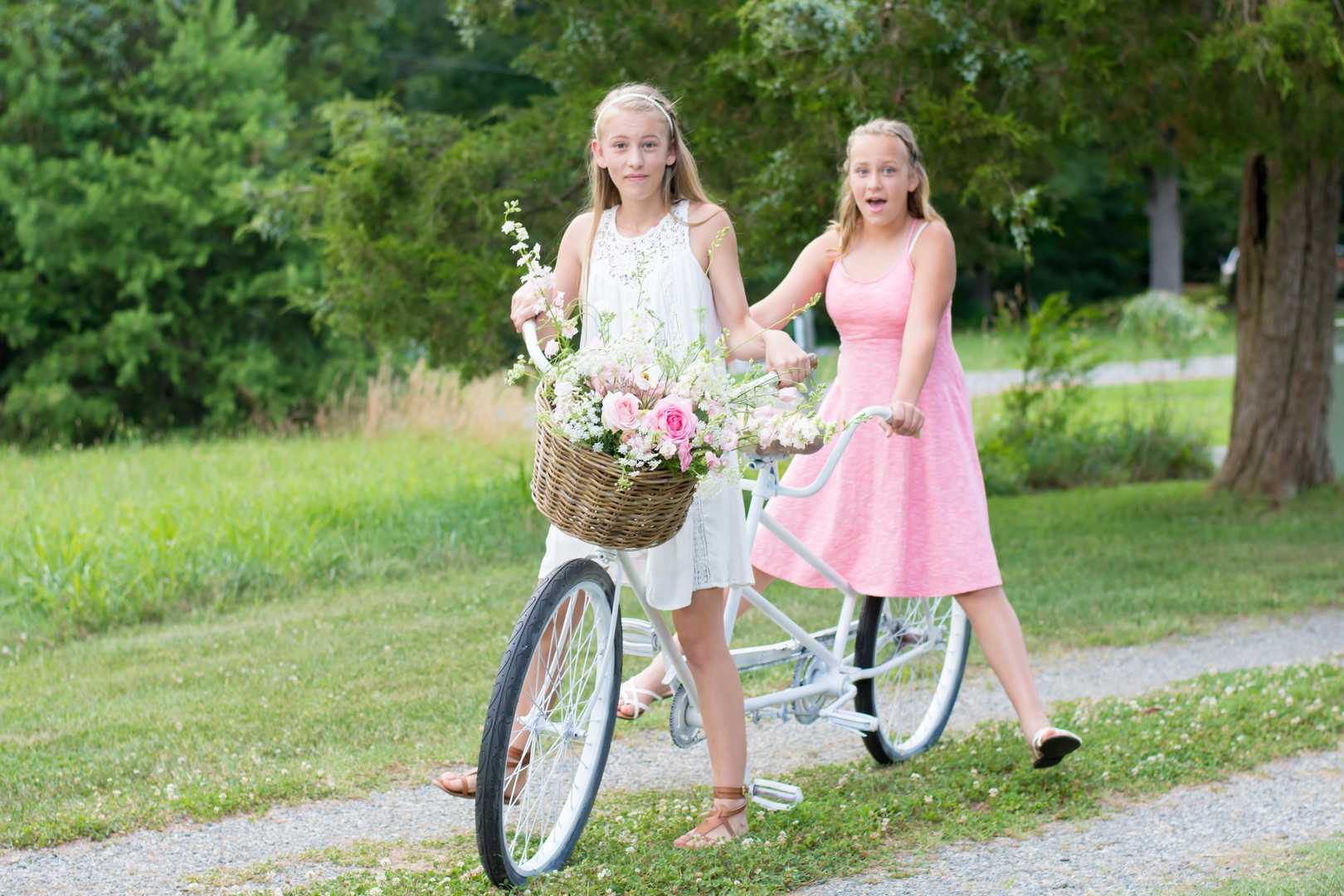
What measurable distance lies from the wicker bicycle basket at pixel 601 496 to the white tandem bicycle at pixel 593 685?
18 cm

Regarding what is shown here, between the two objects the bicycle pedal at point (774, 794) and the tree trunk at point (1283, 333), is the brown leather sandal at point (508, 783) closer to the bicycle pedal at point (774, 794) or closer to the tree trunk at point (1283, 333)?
the bicycle pedal at point (774, 794)

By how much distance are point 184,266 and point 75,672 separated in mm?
10841

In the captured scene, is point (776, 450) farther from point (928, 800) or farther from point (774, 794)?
point (928, 800)

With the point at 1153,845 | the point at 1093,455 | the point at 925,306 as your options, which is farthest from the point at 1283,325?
the point at 1153,845

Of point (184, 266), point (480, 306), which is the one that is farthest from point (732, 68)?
point (184, 266)

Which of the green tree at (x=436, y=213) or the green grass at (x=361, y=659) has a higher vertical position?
the green tree at (x=436, y=213)

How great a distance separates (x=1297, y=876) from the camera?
3.75 metres

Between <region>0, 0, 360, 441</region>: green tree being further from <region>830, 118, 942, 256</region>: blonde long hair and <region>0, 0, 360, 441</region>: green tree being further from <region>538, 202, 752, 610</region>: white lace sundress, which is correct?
<region>538, 202, 752, 610</region>: white lace sundress

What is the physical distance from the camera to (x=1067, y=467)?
38.4 ft

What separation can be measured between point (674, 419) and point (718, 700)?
38.9 inches

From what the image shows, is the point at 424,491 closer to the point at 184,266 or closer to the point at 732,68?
the point at 732,68

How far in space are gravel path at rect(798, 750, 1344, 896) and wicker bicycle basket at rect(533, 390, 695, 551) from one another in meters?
1.01

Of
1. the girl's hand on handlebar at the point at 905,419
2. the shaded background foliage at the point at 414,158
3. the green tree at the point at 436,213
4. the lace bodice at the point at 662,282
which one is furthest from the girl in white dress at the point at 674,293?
the green tree at the point at 436,213

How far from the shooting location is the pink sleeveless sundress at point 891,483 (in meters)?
4.41
